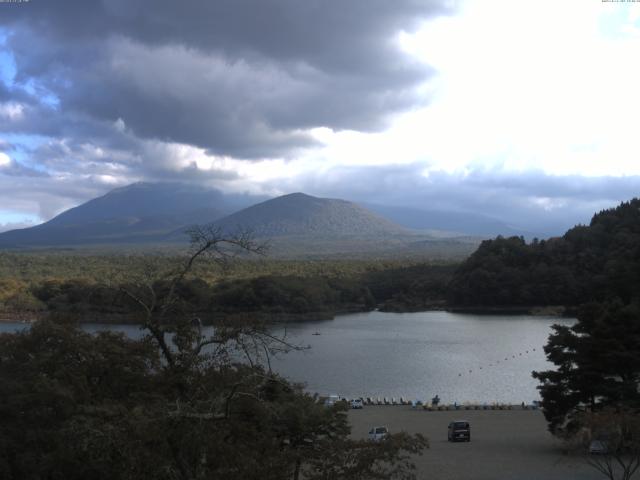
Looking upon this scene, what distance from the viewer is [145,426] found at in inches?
196

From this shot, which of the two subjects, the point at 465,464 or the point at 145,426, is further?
the point at 465,464

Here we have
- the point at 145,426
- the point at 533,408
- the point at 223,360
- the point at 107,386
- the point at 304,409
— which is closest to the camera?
the point at 145,426

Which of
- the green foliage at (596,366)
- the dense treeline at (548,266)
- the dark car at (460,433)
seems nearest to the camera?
the green foliage at (596,366)

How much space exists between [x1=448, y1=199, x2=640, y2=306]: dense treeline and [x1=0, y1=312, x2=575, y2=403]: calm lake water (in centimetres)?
723

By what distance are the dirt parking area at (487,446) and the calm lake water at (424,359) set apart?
3.66 m

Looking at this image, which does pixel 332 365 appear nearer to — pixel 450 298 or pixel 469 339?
pixel 469 339

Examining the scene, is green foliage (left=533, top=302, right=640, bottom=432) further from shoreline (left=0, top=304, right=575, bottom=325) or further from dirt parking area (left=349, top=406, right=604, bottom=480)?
shoreline (left=0, top=304, right=575, bottom=325)

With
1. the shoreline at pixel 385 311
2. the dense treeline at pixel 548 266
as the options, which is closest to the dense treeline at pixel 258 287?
the shoreline at pixel 385 311

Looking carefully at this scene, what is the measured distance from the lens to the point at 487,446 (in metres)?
16.3

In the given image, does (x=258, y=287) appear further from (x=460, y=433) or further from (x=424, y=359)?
(x=460, y=433)

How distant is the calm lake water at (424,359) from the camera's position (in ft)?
93.5

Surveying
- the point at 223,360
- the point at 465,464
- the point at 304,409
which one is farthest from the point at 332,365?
the point at 223,360

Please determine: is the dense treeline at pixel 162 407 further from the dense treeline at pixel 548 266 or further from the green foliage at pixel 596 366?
the dense treeline at pixel 548 266

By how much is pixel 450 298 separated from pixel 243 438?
62818mm
